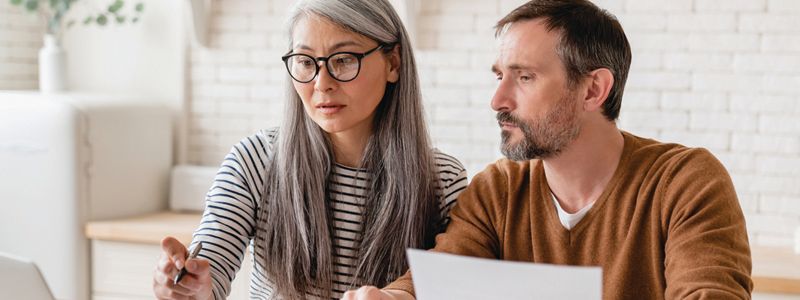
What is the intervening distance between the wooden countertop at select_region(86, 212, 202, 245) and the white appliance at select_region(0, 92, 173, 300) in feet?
0.21

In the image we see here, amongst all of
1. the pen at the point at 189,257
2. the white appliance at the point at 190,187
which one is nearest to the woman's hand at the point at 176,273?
the pen at the point at 189,257

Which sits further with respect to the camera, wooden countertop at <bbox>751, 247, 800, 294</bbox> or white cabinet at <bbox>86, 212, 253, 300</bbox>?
white cabinet at <bbox>86, 212, 253, 300</bbox>

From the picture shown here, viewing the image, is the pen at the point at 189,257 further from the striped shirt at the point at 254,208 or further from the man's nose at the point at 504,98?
the man's nose at the point at 504,98

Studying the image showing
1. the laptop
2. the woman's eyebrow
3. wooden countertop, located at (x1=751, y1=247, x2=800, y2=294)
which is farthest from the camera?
wooden countertop, located at (x1=751, y1=247, x2=800, y2=294)

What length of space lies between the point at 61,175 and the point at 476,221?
2.08 m

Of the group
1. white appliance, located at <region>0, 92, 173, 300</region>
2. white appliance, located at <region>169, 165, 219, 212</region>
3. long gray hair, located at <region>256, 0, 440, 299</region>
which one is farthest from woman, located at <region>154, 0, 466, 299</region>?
white appliance, located at <region>169, 165, 219, 212</region>

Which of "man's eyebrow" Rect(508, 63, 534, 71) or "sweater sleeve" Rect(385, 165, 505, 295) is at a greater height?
"man's eyebrow" Rect(508, 63, 534, 71)

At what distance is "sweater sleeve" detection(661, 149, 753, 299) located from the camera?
1.59 m

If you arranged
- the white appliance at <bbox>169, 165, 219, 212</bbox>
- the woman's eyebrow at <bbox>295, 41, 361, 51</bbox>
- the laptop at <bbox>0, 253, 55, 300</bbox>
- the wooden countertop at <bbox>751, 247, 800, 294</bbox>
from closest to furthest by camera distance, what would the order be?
the laptop at <bbox>0, 253, 55, 300</bbox>
the woman's eyebrow at <bbox>295, 41, 361, 51</bbox>
the wooden countertop at <bbox>751, 247, 800, 294</bbox>
the white appliance at <bbox>169, 165, 219, 212</bbox>

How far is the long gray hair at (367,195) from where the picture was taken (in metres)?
1.97

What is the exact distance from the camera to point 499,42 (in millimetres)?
1816

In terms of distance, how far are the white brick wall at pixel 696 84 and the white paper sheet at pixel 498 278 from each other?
6.92 feet

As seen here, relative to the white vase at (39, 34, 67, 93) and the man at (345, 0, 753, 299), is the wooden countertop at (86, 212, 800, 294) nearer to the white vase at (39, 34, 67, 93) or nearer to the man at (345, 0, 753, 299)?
the white vase at (39, 34, 67, 93)

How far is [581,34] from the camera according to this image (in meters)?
1.77
